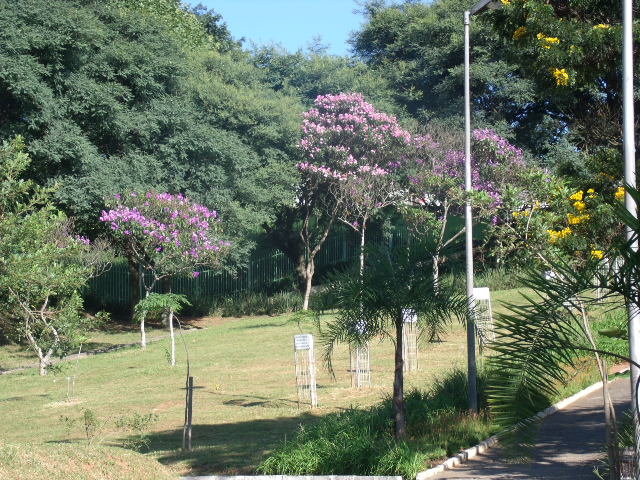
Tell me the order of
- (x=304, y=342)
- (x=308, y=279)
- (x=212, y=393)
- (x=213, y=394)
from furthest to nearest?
(x=308, y=279) < (x=212, y=393) < (x=213, y=394) < (x=304, y=342)

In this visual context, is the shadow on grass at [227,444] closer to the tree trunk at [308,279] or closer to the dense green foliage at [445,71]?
the tree trunk at [308,279]

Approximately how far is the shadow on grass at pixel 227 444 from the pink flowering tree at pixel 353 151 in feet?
57.2

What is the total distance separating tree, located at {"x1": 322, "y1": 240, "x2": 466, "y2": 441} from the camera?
1067 cm

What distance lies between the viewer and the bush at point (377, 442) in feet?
33.1

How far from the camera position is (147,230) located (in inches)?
1026

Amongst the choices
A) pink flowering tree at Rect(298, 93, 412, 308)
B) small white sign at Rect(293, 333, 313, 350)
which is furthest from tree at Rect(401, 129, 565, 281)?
small white sign at Rect(293, 333, 313, 350)

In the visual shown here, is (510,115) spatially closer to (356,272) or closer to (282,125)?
(282,125)

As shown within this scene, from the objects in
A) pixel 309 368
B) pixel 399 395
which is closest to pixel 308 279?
pixel 309 368

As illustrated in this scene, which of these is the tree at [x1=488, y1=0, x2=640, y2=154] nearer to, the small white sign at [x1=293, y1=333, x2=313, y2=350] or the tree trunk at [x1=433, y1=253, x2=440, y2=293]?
the tree trunk at [x1=433, y1=253, x2=440, y2=293]

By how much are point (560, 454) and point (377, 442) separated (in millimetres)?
2253

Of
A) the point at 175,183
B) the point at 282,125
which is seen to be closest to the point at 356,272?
the point at 175,183

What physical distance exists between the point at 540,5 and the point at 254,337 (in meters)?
17.4

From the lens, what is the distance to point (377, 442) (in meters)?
10.7

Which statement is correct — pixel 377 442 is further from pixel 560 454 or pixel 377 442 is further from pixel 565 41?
pixel 565 41
